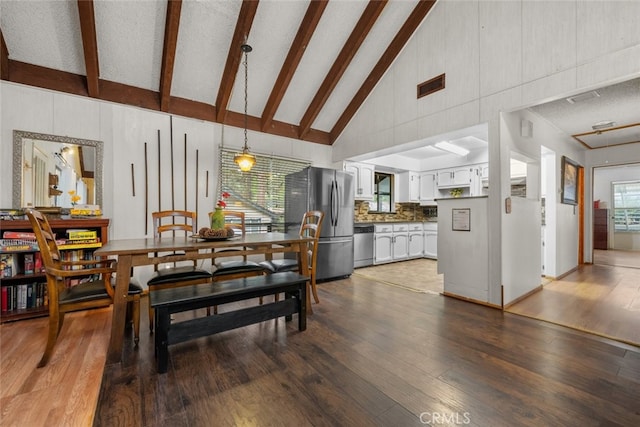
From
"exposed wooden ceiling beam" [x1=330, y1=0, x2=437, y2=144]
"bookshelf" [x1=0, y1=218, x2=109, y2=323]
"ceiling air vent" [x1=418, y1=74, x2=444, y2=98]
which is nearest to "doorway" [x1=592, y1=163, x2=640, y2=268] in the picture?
"ceiling air vent" [x1=418, y1=74, x2=444, y2=98]

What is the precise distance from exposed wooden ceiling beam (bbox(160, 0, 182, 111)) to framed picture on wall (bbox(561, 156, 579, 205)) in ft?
20.0

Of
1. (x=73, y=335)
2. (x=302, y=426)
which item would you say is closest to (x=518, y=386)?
(x=302, y=426)

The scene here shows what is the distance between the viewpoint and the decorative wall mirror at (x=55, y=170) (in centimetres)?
303

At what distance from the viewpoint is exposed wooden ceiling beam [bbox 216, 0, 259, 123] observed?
3094 mm

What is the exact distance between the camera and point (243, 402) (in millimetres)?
1543

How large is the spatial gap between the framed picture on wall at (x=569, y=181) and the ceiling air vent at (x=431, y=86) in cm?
289

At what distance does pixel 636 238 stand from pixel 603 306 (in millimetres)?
8051

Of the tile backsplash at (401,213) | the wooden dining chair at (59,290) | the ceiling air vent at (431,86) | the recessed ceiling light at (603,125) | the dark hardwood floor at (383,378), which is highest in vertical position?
the ceiling air vent at (431,86)

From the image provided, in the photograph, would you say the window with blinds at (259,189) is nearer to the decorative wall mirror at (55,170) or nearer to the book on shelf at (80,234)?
the decorative wall mirror at (55,170)

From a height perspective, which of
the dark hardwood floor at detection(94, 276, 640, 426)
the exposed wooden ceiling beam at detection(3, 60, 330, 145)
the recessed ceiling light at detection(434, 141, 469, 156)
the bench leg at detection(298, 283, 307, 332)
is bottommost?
the dark hardwood floor at detection(94, 276, 640, 426)

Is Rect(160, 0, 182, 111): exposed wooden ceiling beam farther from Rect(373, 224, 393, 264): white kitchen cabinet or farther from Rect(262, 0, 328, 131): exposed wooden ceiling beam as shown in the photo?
Rect(373, 224, 393, 264): white kitchen cabinet

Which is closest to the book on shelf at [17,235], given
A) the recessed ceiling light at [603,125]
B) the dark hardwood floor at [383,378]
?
the dark hardwood floor at [383,378]
